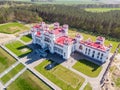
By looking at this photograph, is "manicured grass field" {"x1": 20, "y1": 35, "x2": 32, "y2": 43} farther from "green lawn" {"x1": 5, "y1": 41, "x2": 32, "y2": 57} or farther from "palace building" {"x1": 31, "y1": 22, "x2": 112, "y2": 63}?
"palace building" {"x1": 31, "y1": 22, "x2": 112, "y2": 63}

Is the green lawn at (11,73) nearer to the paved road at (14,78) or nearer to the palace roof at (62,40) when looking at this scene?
the paved road at (14,78)

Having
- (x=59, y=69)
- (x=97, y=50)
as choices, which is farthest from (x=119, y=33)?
(x=59, y=69)

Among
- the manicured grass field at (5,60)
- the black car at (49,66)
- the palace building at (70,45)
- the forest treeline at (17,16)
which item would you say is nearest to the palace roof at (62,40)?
the palace building at (70,45)

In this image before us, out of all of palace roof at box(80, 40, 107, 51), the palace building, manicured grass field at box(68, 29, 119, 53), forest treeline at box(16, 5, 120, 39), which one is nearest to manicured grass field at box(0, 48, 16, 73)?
the palace building

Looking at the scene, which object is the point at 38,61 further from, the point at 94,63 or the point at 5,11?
the point at 5,11

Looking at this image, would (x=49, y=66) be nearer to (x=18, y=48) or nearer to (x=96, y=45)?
(x=96, y=45)
